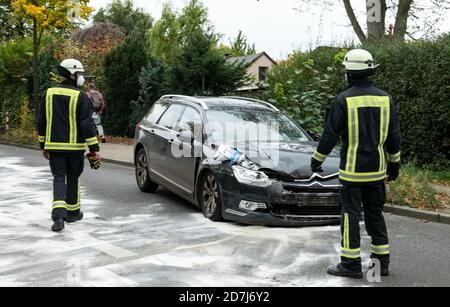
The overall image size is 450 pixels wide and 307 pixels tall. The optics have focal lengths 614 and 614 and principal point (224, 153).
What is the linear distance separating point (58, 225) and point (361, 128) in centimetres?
372

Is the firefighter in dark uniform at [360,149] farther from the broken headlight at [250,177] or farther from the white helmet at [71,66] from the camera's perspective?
the white helmet at [71,66]

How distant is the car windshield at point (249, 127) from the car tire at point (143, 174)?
189cm

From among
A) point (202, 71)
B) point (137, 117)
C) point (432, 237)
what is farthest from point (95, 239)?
point (137, 117)

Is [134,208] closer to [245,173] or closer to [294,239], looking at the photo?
[245,173]

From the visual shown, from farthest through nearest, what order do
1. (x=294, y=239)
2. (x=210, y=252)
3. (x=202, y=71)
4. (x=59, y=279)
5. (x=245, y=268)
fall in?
(x=202, y=71)
(x=294, y=239)
(x=210, y=252)
(x=245, y=268)
(x=59, y=279)

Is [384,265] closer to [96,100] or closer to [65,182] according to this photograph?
[65,182]

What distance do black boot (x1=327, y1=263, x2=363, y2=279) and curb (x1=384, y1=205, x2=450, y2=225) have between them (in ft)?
10.0

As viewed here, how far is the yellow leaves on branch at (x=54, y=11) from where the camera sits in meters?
19.2

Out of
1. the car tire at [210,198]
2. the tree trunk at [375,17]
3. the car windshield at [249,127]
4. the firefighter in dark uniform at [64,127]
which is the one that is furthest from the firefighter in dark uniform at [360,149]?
the tree trunk at [375,17]

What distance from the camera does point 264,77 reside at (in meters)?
16.1

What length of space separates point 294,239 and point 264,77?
992 centimetres

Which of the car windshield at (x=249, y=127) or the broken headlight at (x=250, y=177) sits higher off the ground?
the car windshield at (x=249, y=127)

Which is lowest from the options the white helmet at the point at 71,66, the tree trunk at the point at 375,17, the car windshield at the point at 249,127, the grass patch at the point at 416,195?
the grass patch at the point at 416,195

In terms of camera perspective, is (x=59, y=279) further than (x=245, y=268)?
No
